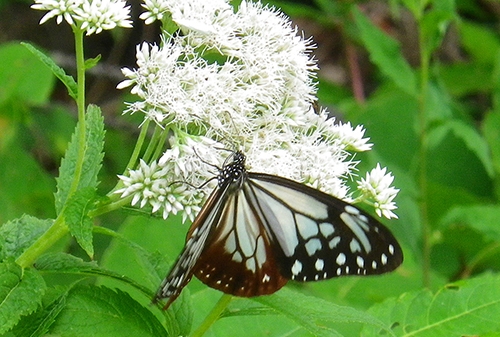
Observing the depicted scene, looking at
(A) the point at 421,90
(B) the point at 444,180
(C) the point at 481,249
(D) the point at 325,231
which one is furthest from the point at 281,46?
(B) the point at 444,180

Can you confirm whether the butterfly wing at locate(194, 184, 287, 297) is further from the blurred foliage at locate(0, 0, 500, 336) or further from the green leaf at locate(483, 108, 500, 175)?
the green leaf at locate(483, 108, 500, 175)

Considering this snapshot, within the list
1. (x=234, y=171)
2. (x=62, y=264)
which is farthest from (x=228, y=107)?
(x=62, y=264)

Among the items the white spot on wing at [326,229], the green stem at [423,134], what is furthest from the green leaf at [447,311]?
the green stem at [423,134]

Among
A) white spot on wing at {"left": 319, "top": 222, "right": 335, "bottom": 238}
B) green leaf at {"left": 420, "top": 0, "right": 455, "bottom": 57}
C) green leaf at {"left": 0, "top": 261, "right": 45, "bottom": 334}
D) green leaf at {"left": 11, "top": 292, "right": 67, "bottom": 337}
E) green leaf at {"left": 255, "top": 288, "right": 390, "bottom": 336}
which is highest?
green leaf at {"left": 420, "top": 0, "right": 455, "bottom": 57}

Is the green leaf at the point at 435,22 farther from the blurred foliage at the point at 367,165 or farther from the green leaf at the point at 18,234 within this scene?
the green leaf at the point at 18,234

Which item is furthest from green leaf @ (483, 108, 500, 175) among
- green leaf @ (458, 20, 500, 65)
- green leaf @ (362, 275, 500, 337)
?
green leaf @ (362, 275, 500, 337)

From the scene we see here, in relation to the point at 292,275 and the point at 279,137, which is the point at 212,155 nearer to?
the point at 279,137
